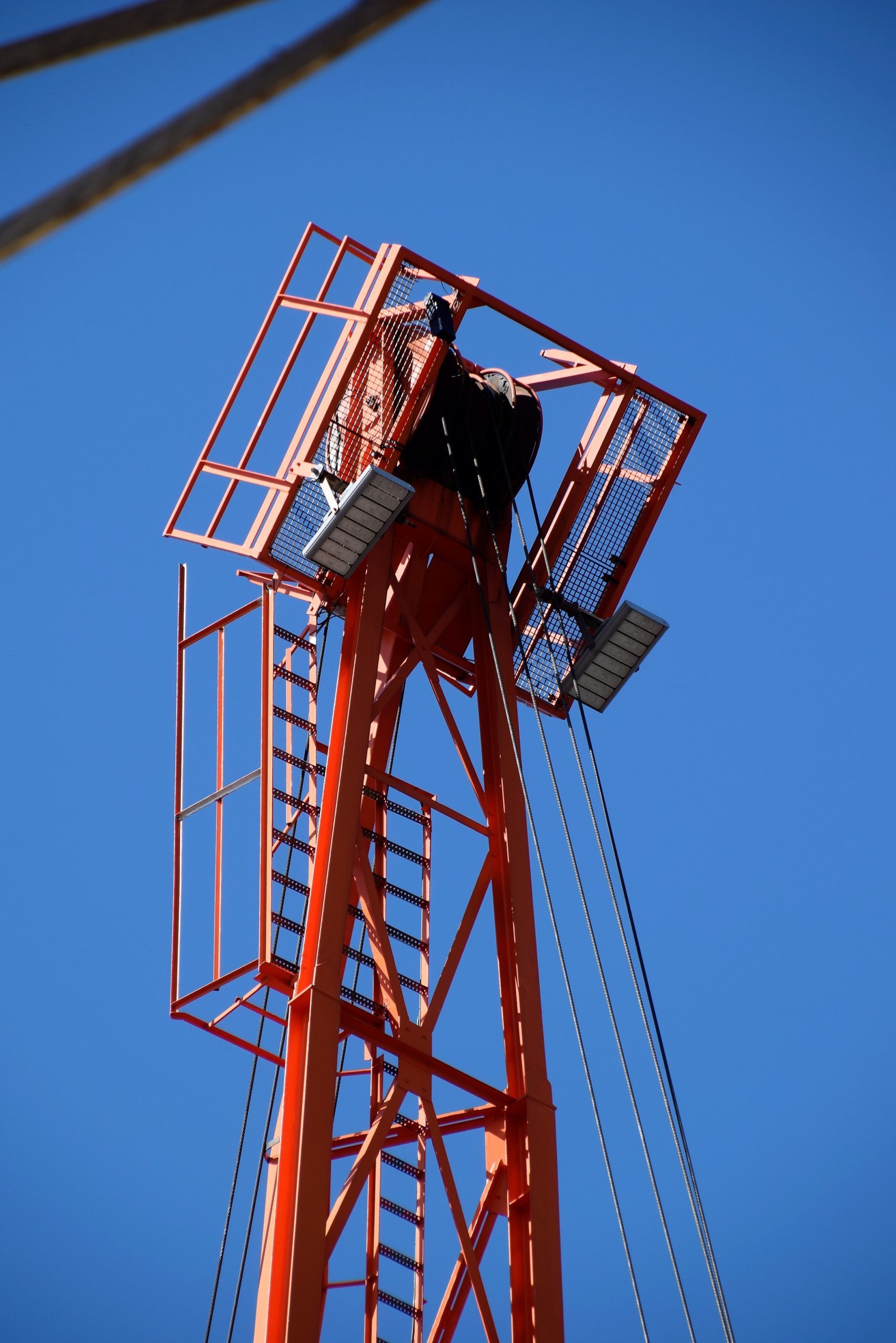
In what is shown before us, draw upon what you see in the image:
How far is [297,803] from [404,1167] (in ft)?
10.2

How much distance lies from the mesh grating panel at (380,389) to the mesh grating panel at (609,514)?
231 centimetres

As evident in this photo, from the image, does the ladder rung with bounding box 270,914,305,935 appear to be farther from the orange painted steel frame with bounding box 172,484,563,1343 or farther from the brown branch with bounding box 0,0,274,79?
the brown branch with bounding box 0,0,274,79

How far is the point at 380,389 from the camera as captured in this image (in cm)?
1560

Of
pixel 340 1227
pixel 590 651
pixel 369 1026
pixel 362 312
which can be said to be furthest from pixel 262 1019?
pixel 362 312

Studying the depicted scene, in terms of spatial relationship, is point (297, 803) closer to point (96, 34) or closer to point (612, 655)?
point (612, 655)

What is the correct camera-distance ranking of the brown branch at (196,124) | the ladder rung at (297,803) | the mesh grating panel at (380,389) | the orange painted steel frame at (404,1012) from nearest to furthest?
1. the brown branch at (196,124)
2. the orange painted steel frame at (404,1012)
3. the ladder rung at (297,803)
4. the mesh grating panel at (380,389)

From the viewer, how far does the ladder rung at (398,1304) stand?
12727 millimetres

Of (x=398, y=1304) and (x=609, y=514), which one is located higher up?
(x=609, y=514)

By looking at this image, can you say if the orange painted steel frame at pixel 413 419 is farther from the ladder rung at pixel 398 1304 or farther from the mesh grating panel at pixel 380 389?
the ladder rung at pixel 398 1304

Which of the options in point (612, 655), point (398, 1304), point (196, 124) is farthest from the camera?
point (612, 655)

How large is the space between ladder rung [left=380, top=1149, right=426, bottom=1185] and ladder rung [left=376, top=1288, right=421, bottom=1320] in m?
0.97

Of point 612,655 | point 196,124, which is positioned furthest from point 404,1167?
point 196,124

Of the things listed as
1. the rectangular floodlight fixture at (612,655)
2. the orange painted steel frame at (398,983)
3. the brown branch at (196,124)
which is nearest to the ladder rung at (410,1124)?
the orange painted steel frame at (398,983)

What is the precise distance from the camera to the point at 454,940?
44.7 feet
